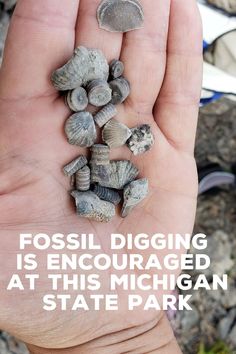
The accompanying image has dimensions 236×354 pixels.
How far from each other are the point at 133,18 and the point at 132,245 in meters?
0.61

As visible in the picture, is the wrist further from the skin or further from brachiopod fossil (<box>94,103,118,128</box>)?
brachiopod fossil (<box>94,103,118,128</box>)

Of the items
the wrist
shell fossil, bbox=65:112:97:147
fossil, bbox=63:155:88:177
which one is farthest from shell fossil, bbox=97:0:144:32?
the wrist

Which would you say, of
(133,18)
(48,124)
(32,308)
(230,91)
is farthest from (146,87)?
(32,308)

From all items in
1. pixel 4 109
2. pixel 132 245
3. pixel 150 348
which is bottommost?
pixel 150 348

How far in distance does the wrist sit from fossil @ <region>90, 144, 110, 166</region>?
1.48ft

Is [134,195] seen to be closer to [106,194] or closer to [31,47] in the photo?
[106,194]

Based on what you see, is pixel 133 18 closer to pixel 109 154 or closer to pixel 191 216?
pixel 109 154

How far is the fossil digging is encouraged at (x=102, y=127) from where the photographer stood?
152cm

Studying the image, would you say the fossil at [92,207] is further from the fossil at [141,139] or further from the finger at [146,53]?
the finger at [146,53]

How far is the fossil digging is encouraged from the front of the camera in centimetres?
152

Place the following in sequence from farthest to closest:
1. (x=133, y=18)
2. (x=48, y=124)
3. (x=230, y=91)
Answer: (x=230, y=91) < (x=133, y=18) < (x=48, y=124)

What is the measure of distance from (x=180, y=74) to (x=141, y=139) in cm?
23

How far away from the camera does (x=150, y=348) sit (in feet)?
5.28

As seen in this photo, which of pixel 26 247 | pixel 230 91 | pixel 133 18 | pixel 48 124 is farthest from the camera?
pixel 230 91
